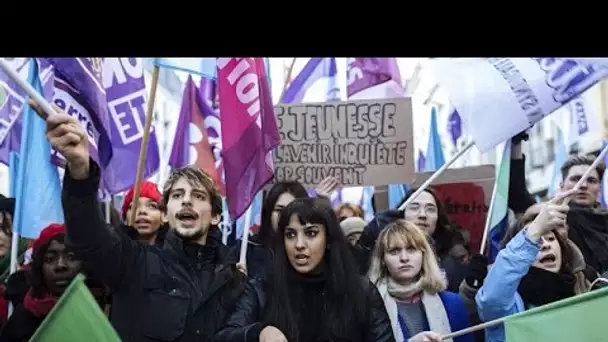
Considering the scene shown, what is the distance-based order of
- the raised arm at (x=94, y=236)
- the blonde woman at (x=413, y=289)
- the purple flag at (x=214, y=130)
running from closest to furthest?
the raised arm at (x=94, y=236)
the blonde woman at (x=413, y=289)
the purple flag at (x=214, y=130)

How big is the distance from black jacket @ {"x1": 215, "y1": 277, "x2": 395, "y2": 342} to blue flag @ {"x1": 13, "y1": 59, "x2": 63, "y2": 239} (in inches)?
30.3

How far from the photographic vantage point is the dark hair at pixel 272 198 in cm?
358

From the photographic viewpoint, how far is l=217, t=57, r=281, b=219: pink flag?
152 inches

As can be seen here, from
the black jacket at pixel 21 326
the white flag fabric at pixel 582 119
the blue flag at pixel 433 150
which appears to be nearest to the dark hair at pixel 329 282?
the black jacket at pixel 21 326

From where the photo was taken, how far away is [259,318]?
128 inches

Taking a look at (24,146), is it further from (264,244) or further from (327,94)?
(327,94)

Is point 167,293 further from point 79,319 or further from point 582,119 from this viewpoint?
point 582,119

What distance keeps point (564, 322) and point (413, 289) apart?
47 centimetres

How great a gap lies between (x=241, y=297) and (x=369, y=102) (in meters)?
1.14

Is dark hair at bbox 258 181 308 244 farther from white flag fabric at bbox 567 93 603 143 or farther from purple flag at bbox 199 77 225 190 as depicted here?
white flag fabric at bbox 567 93 603 143

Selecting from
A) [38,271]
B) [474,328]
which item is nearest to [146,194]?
[38,271]

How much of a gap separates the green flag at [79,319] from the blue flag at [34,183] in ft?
1.92

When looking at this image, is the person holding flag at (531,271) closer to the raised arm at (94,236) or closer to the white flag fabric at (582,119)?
the raised arm at (94,236)
